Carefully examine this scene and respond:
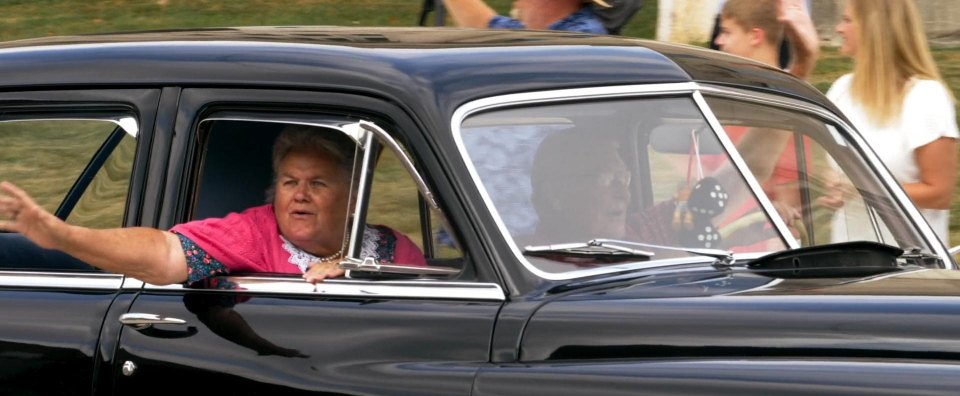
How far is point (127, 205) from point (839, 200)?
75.7 inches

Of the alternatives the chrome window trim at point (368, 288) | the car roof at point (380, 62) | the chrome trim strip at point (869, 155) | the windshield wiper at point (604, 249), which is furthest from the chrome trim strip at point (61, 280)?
the chrome trim strip at point (869, 155)

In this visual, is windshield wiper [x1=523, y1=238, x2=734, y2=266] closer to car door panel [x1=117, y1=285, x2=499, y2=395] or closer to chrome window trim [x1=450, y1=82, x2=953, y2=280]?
chrome window trim [x1=450, y1=82, x2=953, y2=280]

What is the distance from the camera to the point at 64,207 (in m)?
4.51

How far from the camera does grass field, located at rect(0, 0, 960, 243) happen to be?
15.2m

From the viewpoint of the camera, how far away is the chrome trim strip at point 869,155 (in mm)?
4336

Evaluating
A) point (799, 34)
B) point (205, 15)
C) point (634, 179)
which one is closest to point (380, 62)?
point (634, 179)

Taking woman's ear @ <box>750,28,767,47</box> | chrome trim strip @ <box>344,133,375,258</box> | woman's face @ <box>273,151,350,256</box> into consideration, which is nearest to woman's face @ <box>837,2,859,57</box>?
woman's ear @ <box>750,28,767,47</box>

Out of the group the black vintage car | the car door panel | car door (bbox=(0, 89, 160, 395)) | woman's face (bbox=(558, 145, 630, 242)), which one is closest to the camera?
the black vintage car

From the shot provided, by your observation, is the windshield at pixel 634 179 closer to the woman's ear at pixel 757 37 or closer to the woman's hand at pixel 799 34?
the woman's ear at pixel 757 37

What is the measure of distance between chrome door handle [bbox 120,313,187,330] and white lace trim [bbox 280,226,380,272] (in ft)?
1.34

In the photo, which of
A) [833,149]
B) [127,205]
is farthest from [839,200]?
[127,205]

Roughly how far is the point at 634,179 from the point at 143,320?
1.22 metres

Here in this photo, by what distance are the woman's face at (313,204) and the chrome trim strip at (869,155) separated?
1099 millimetres

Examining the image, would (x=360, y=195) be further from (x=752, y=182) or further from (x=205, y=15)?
(x=205, y=15)
